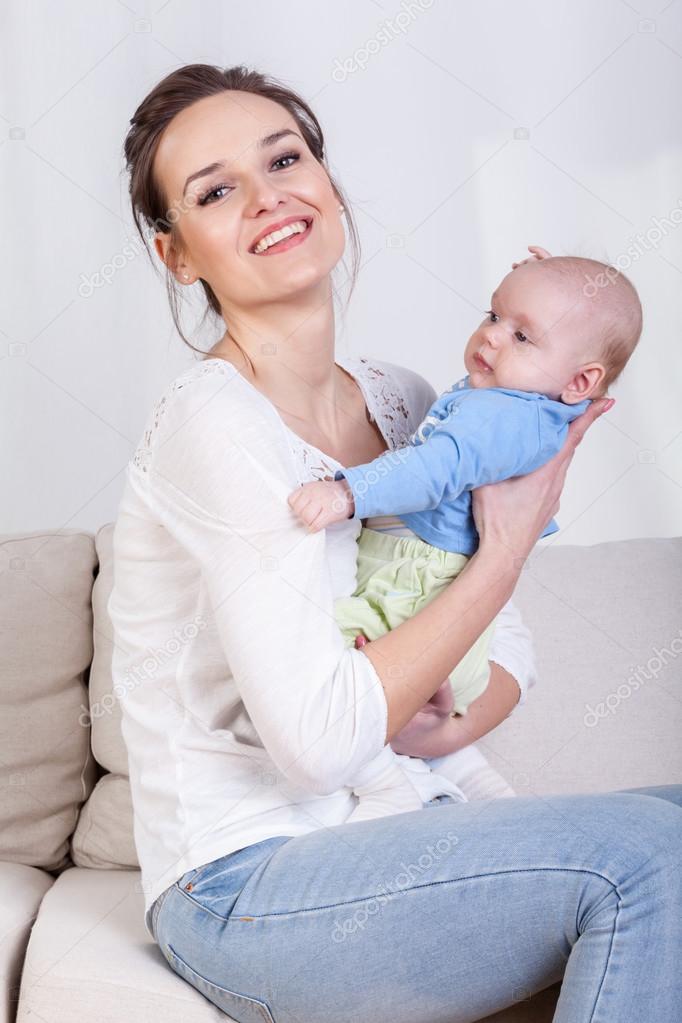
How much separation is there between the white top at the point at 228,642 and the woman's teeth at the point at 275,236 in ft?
0.65

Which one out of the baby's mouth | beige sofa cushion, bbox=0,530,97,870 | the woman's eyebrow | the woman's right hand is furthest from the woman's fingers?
beige sofa cushion, bbox=0,530,97,870

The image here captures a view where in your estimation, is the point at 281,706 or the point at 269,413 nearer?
the point at 281,706

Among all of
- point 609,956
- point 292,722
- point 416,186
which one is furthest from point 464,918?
point 416,186

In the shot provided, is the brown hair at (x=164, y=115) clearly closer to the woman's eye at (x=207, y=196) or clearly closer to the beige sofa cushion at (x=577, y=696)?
the woman's eye at (x=207, y=196)

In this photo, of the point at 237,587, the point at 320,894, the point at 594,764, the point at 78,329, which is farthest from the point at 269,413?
the point at 78,329

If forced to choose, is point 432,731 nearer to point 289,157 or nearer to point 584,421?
point 584,421

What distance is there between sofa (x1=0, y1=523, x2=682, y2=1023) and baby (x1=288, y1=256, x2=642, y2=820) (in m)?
0.40

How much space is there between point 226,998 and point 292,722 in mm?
324

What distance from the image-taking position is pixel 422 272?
2814 mm

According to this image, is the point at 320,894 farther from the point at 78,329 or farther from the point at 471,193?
the point at 471,193

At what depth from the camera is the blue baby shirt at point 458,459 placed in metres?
1.38

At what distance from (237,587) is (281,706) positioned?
0.44 ft

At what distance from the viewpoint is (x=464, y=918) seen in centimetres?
114

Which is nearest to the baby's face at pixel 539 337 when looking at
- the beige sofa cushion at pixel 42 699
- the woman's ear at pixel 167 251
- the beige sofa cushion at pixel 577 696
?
the woman's ear at pixel 167 251
